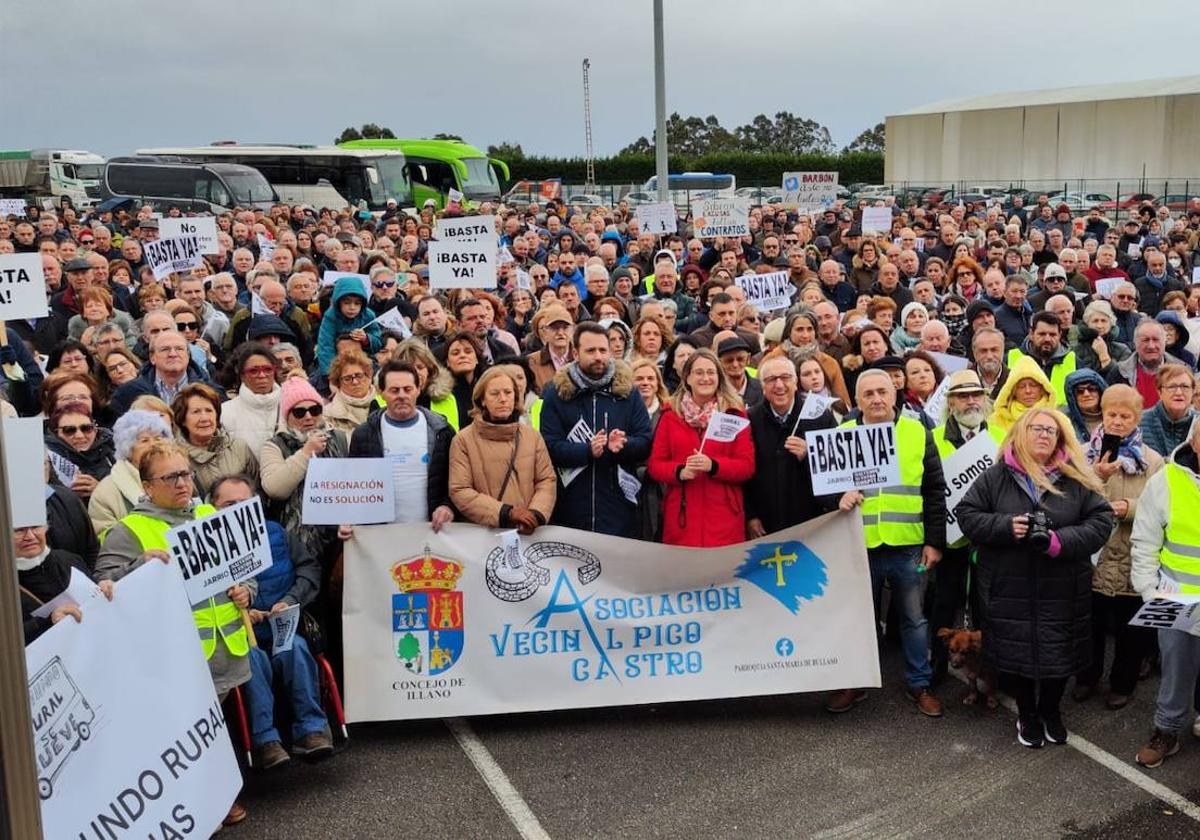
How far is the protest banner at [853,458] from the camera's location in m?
5.72

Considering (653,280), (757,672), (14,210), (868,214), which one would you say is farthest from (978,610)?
(14,210)

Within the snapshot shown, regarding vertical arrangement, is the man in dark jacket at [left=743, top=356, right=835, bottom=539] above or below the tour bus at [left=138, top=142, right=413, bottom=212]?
Result: below

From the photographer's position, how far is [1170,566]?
17.7ft

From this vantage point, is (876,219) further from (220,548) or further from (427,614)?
(220,548)

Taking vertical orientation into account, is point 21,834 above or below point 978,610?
above

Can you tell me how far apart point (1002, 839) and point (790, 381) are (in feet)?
7.84

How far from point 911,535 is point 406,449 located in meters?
2.59

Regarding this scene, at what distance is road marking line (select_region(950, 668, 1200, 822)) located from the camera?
504cm

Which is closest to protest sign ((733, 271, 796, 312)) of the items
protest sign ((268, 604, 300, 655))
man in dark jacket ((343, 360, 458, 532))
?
man in dark jacket ((343, 360, 458, 532))

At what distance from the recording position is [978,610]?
6.20 metres

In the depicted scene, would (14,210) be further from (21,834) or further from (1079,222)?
(21,834)

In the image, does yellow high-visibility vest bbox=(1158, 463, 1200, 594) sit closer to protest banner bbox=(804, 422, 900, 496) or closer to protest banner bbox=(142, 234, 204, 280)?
protest banner bbox=(804, 422, 900, 496)

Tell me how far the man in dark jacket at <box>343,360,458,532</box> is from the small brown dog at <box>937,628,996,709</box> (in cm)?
263

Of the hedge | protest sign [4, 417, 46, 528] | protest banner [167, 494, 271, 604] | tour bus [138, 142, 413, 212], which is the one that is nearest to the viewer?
protest sign [4, 417, 46, 528]
